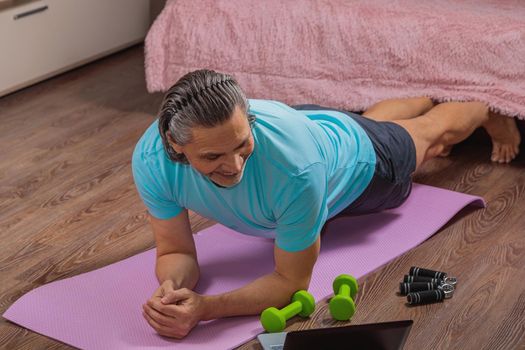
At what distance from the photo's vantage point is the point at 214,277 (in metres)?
1.97

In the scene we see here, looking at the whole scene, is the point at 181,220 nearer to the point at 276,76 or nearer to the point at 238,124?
the point at 238,124

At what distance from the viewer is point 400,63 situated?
2787 mm

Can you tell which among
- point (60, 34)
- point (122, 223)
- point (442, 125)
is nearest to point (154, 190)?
point (122, 223)

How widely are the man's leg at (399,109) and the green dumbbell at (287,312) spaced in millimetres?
811

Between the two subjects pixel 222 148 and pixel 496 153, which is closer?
pixel 222 148

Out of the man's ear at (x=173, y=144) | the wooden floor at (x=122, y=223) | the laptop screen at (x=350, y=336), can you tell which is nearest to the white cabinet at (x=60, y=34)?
the wooden floor at (x=122, y=223)

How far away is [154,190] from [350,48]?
1300mm

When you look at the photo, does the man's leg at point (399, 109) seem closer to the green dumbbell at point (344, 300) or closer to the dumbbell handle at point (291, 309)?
the green dumbbell at point (344, 300)

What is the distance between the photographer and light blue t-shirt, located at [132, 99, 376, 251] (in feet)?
5.41

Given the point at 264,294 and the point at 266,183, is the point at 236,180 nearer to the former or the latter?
the point at 266,183

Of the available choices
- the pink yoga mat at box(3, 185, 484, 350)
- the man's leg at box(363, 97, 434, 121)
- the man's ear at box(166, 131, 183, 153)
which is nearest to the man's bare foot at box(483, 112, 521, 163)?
the man's leg at box(363, 97, 434, 121)

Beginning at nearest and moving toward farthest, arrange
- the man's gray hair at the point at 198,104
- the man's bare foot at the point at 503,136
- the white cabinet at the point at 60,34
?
the man's gray hair at the point at 198,104 < the man's bare foot at the point at 503,136 < the white cabinet at the point at 60,34

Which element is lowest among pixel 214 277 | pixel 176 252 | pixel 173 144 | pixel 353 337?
pixel 214 277

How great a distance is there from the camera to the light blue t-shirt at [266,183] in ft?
5.41
